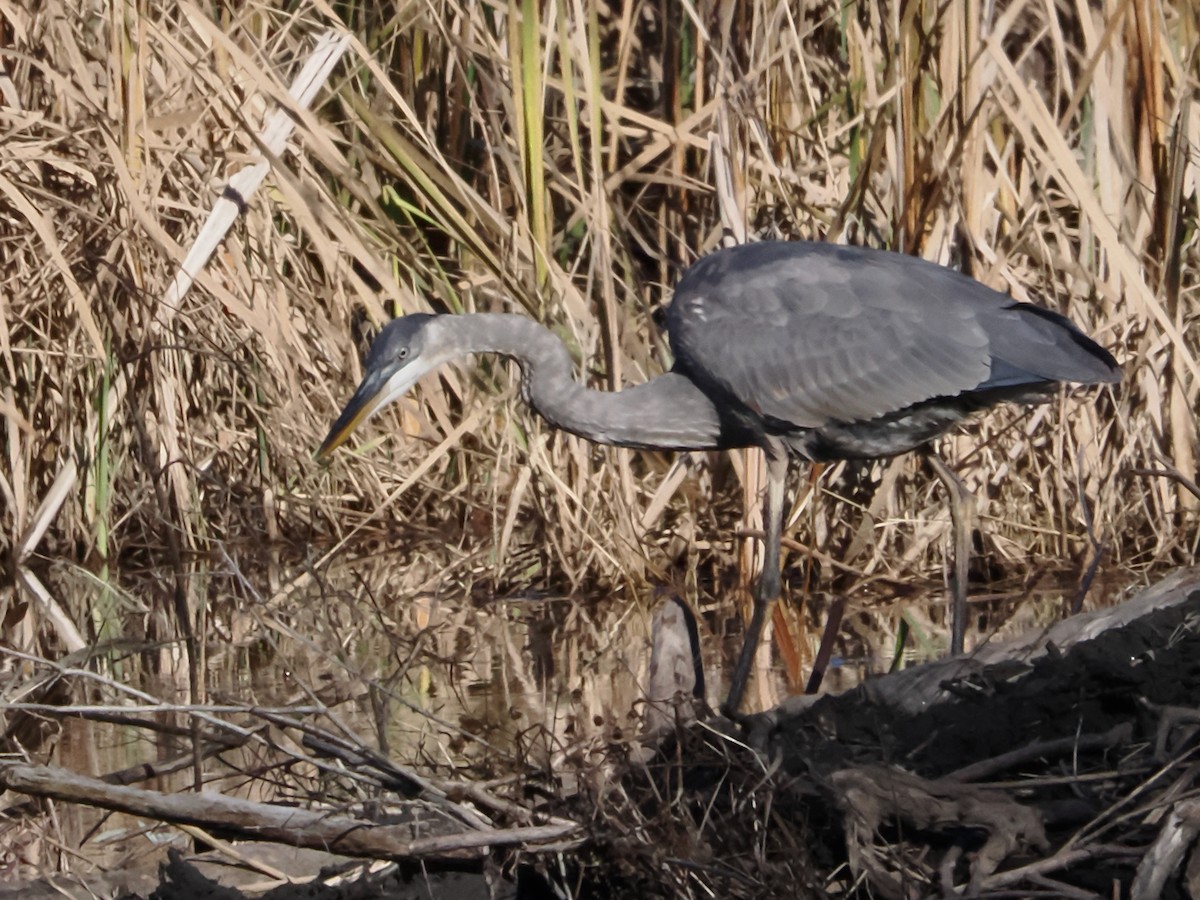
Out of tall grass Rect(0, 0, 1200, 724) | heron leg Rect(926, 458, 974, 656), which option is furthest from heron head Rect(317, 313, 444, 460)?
heron leg Rect(926, 458, 974, 656)

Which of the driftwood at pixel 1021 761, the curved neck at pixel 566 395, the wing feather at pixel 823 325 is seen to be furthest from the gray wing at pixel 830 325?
the driftwood at pixel 1021 761

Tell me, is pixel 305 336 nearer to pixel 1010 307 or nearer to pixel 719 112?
pixel 719 112

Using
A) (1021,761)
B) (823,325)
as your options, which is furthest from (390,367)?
(1021,761)

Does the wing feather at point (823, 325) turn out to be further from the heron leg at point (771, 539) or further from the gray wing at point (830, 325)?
the heron leg at point (771, 539)

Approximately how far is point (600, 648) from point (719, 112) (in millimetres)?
1507

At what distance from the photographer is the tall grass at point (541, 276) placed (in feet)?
17.1

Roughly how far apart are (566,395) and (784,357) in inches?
22.0

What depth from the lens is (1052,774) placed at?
9.27 feet

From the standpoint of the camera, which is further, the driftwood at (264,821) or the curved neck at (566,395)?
the curved neck at (566,395)

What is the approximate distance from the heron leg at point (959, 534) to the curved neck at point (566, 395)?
0.71 m

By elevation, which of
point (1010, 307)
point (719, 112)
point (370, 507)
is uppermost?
point (719, 112)

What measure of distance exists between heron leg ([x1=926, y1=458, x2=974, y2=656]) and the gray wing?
1.39 ft

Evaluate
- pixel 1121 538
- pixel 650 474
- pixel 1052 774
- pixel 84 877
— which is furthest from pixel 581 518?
pixel 1052 774

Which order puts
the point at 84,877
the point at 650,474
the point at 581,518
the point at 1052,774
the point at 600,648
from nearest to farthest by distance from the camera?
the point at 1052,774, the point at 84,877, the point at 600,648, the point at 581,518, the point at 650,474
